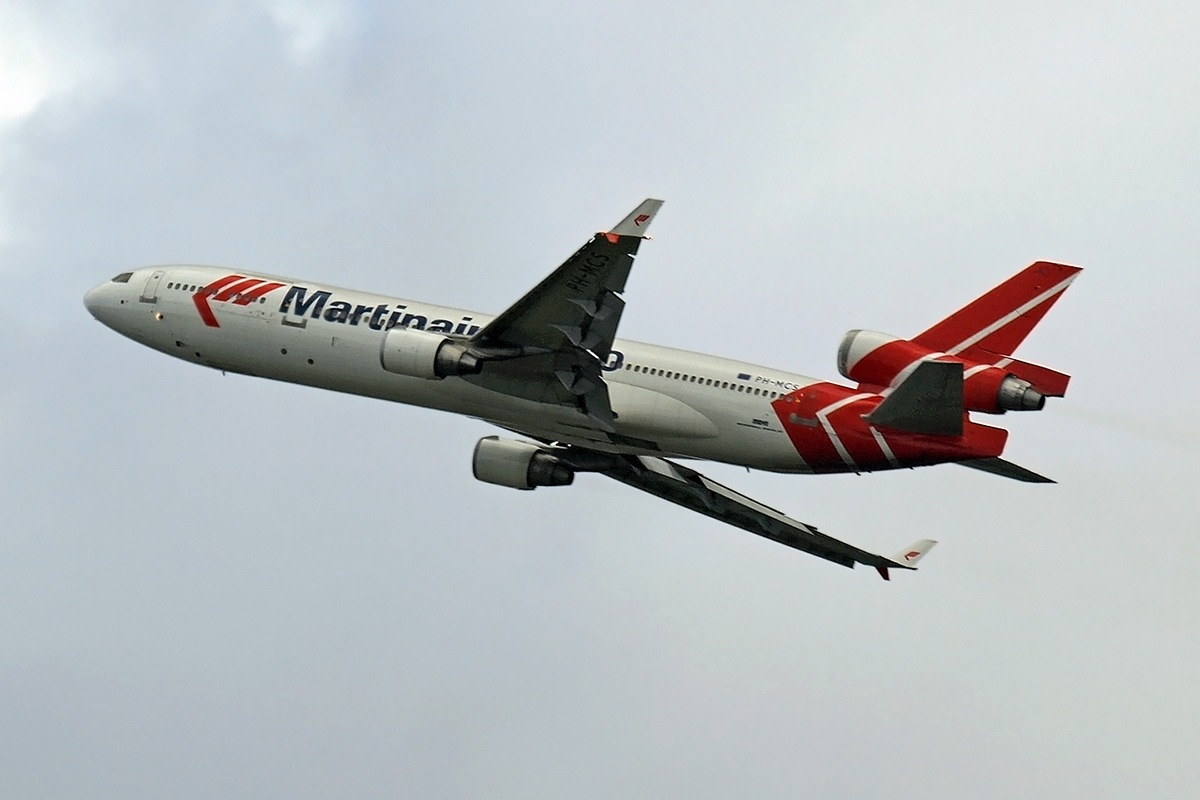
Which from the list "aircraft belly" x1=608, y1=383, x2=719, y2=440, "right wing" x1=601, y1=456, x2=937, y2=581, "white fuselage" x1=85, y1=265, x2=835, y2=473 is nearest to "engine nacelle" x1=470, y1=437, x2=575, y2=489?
"white fuselage" x1=85, y1=265, x2=835, y2=473

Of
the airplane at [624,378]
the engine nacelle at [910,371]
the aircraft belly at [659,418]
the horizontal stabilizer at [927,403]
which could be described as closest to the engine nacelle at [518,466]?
the airplane at [624,378]

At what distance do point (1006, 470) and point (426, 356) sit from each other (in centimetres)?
1586

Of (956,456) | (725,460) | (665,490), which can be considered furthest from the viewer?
(665,490)

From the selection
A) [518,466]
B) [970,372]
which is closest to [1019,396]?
[970,372]

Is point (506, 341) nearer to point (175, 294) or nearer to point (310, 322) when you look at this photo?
point (310, 322)

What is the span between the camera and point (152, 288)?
1881 inches

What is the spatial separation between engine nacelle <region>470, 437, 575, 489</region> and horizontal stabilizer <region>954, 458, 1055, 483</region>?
39.1ft

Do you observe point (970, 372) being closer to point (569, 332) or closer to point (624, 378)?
point (624, 378)

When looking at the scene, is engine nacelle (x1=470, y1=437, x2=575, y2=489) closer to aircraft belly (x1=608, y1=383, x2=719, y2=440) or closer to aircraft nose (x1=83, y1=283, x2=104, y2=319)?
aircraft belly (x1=608, y1=383, x2=719, y2=440)

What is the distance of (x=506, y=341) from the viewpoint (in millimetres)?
40156

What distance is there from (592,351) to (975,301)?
1073cm

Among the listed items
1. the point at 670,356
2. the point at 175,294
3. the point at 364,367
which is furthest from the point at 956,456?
the point at 175,294

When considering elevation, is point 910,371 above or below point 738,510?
above

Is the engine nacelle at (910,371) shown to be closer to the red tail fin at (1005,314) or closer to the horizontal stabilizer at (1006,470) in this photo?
the red tail fin at (1005,314)
